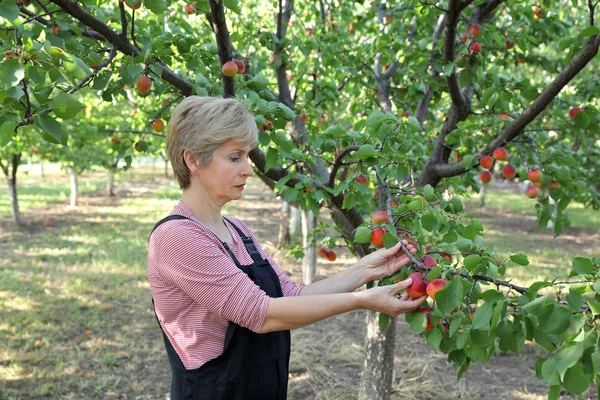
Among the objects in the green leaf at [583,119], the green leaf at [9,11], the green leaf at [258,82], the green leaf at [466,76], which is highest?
the green leaf at [466,76]

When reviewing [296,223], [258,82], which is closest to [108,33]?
[258,82]

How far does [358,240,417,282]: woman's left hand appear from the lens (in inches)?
74.3

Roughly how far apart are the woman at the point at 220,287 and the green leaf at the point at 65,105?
37cm

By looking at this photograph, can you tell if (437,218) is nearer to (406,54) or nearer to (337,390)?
(406,54)

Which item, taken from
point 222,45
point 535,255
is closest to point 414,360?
point 222,45

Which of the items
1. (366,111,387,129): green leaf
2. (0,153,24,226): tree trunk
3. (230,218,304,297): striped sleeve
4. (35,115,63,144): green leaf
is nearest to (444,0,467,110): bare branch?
(366,111,387,129): green leaf

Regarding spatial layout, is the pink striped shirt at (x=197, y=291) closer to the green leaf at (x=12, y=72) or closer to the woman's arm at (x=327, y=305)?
the woman's arm at (x=327, y=305)

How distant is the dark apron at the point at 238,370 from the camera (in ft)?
6.00

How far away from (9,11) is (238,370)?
147cm

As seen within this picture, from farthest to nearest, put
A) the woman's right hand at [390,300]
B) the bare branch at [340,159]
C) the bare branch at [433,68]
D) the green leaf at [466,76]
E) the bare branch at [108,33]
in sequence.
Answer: the bare branch at [433,68], the green leaf at [466,76], the bare branch at [340,159], the bare branch at [108,33], the woman's right hand at [390,300]

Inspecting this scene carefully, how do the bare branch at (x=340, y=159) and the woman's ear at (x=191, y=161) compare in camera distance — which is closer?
the woman's ear at (x=191, y=161)

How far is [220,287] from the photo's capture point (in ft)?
5.53

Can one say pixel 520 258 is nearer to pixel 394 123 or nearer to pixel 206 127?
pixel 394 123

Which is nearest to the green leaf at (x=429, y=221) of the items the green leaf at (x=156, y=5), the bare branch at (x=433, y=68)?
the green leaf at (x=156, y=5)
